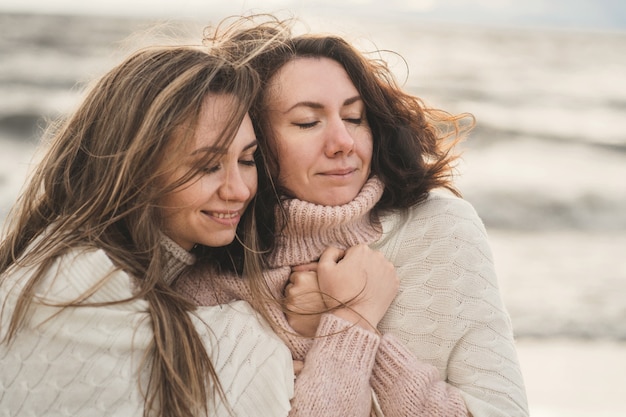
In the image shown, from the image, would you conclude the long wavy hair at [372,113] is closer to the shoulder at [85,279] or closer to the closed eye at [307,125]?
the closed eye at [307,125]

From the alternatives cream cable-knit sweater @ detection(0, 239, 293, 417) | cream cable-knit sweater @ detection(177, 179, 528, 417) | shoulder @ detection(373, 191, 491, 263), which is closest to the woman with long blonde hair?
cream cable-knit sweater @ detection(0, 239, 293, 417)

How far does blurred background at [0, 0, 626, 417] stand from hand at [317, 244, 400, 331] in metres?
0.85

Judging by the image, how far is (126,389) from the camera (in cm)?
208

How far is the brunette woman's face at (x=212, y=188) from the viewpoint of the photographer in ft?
7.68

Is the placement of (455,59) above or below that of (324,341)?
above

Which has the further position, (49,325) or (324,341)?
(324,341)

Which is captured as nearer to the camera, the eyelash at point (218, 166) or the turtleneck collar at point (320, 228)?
the eyelash at point (218, 166)

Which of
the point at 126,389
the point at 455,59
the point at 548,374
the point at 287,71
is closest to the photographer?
the point at 126,389

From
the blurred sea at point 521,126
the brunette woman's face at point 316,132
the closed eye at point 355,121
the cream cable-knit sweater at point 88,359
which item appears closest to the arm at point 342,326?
the cream cable-knit sweater at point 88,359

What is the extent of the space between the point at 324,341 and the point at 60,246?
32.3 inches

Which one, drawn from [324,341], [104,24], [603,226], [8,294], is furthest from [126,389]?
[104,24]

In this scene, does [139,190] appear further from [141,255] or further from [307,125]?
[307,125]

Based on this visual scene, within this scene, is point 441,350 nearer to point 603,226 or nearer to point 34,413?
point 34,413

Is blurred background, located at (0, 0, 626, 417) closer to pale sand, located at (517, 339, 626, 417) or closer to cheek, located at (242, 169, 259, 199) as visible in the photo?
pale sand, located at (517, 339, 626, 417)
